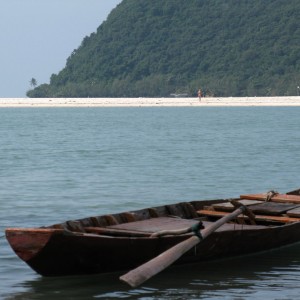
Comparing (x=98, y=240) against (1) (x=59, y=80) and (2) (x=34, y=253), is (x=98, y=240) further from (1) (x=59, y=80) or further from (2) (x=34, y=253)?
(1) (x=59, y=80)

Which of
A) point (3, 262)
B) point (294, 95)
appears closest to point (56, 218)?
point (3, 262)

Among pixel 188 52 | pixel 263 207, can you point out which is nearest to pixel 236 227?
pixel 263 207

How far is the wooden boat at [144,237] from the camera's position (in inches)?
509

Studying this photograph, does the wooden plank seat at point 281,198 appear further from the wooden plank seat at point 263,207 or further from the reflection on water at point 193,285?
the reflection on water at point 193,285

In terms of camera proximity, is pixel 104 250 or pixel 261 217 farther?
pixel 261 217

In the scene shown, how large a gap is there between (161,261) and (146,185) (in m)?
15.1

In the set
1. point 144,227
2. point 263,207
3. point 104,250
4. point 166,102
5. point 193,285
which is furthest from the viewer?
point 166,102

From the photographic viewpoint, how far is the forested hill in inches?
5640

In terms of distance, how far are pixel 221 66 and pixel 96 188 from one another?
4876 inches

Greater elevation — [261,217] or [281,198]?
[281,198]

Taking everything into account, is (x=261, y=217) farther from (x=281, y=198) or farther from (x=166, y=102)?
(x=166, y=102)

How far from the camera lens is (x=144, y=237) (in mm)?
13664

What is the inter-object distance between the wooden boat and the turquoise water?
343 millimetres

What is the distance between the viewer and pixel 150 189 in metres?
26.3
